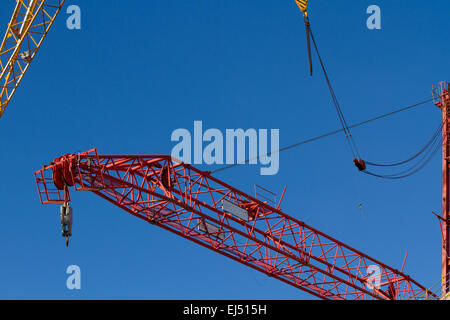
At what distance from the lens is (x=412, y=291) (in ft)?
229

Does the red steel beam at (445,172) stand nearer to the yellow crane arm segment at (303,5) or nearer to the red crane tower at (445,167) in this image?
the red crane tower at (445,167)

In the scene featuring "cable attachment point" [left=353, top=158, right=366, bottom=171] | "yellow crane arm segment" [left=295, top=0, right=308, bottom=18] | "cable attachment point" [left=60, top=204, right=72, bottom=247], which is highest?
"yellow crane arm segment" [left=295, top=0, right=308, bottom=18]

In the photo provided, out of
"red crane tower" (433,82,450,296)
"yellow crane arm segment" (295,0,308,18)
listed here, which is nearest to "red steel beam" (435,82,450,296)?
"red crane tower" (433,82,450,296)

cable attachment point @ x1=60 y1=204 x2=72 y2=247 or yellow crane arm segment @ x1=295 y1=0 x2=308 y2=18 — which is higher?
yellow crane arm segment @ x1=295 y1=0 x2=308 y2=18

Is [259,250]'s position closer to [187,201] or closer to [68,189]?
[187,201]

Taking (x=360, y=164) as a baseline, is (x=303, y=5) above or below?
above

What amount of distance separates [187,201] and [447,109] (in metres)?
24.7

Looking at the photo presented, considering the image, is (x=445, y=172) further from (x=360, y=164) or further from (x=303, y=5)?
(x=303, y=5)

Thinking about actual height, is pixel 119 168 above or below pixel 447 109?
below

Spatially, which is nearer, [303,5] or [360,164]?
[303,5]

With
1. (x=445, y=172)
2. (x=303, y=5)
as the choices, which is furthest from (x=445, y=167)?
(x=303, y=5)

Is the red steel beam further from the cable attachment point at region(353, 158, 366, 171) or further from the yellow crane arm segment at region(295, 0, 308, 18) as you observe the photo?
the yellow crane arm segment at region(295, 0, 308, 18)

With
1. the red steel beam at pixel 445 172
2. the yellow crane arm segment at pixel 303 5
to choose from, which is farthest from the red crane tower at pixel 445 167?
the yellow crane arm segment at pixel 303 5

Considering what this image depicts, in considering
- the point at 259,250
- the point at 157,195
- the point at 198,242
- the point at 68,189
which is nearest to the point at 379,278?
the point at 259,250
